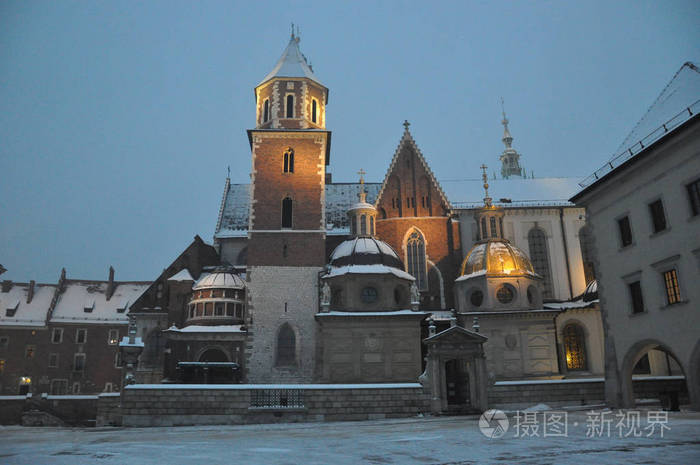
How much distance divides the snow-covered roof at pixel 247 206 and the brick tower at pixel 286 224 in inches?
300

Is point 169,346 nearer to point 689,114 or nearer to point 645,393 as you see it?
point 645,393

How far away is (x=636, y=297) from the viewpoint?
23953 mm

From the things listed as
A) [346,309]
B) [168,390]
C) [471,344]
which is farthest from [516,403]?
[168,390]

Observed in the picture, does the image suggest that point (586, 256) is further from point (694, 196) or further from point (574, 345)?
point (694, 196)

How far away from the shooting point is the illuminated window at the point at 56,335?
5583 cm

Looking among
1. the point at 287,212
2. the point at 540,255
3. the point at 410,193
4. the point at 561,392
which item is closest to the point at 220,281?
the point at 287,212

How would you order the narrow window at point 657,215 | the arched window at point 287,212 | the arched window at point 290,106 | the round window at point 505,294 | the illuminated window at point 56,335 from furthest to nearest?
the illuminated window at point 56,335, the arched window at point 290,106, the arched window at point 287,212, the round window at point 505,294, the narrow window at point 657,215

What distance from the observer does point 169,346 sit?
40.5m

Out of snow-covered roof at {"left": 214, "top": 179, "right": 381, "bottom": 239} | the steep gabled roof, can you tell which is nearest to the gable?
the steep gabled roof

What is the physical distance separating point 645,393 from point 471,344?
8.11m

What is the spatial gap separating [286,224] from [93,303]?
3099cm

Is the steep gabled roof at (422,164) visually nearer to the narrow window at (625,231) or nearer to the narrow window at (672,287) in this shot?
the narrow window at (625,231)

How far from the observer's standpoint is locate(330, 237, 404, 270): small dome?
3784 cm

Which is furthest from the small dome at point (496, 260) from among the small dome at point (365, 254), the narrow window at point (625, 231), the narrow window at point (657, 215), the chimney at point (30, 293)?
the chimney at point (30, 293)
